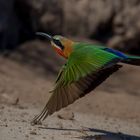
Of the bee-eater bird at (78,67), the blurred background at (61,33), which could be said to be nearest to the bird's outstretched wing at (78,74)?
the bee-eater bird at (78,67)

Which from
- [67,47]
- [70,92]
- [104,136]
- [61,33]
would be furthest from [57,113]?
[61,33]

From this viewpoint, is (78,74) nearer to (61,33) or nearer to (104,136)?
(104,136)

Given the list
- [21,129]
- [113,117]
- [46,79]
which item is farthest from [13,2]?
[21,129]

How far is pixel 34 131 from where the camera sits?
4.72m

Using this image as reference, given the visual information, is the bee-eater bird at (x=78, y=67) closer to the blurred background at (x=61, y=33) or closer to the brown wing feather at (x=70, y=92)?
the brown wing feather at (x=70, y=92)

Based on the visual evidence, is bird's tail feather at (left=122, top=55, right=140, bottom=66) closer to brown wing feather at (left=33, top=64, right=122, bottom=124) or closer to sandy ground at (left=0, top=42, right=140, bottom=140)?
brown wing feather at (left=33, top=64, right=122, bottom=124)

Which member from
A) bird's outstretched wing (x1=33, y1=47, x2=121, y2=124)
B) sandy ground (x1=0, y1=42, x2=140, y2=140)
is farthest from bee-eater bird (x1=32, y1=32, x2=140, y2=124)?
sandy ground (x1=0, y1=42, x2=140, y2=140)

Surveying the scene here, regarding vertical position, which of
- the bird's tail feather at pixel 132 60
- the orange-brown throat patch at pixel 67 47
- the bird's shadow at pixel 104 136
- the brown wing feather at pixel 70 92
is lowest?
the bird's shadow at pixel 104 136

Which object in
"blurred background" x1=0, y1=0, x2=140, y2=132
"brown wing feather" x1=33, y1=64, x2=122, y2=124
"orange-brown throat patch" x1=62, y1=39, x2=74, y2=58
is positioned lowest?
"brown wing feather" x1=33, y1=64, x2=122, y2=124

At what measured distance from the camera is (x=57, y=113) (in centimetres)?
618

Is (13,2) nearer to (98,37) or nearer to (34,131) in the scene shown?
(98,37)

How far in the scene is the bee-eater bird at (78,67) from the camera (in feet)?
15.0

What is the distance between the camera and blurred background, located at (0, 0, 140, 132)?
24.4 ft

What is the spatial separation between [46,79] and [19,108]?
7.72 ft
